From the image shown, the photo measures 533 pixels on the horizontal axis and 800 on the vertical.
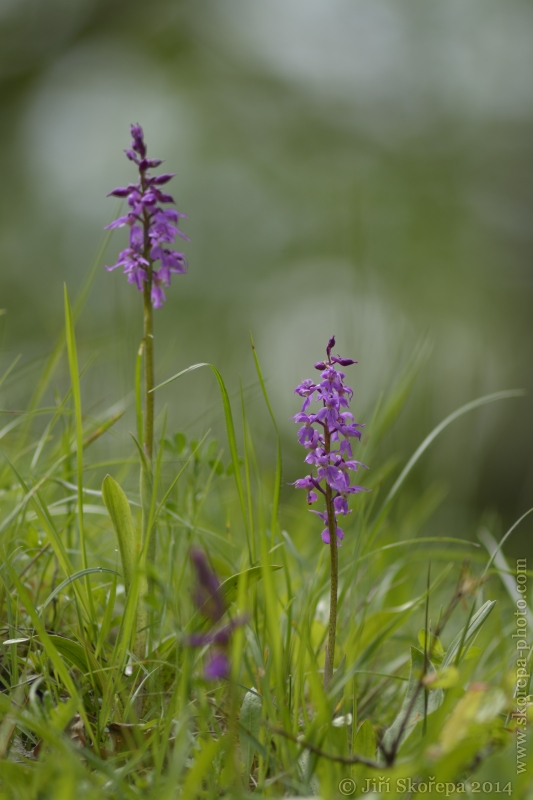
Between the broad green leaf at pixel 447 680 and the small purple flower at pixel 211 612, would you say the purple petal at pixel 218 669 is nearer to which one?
the small purple flower at pixel 211 612

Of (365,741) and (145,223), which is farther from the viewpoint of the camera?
(145,223)

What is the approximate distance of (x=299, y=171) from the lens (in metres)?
10.7

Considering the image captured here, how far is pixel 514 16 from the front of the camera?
9.95 metres

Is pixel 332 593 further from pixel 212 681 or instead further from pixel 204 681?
pixel 204 681

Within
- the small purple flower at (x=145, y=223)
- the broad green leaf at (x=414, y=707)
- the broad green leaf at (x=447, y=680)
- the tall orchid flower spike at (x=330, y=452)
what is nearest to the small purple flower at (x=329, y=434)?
the tall orchid flower spike at (x=330, y=452)

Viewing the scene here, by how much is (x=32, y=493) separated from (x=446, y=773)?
0.93 meters

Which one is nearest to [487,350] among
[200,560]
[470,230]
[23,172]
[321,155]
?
[470,230]

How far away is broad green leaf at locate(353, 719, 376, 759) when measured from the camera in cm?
134

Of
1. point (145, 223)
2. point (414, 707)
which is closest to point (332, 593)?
point (414, 707)

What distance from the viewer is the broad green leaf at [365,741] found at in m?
1.34

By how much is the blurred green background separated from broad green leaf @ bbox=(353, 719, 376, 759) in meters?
7.88

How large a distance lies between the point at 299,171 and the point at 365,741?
10284 mm

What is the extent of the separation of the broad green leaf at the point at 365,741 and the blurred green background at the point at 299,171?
7.88 m

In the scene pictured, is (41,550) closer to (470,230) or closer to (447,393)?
(447,393)
